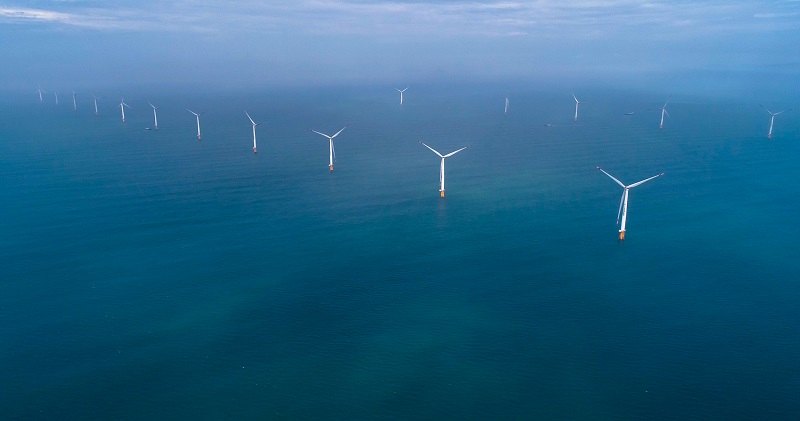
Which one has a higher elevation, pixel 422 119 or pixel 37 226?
pixel 422 119

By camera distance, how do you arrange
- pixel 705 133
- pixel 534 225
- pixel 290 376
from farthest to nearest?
A: 1. pixel 705 133
2. pixel 534 225
3. pixel 290 376

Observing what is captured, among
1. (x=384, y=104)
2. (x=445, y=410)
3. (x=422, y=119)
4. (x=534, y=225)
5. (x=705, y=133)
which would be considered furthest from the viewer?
(x=384, y=104)

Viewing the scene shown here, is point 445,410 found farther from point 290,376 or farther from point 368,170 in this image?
point 368,170

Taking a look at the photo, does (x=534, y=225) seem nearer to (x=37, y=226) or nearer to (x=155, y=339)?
(x=155, y=339)

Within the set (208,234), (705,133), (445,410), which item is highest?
(705,133)

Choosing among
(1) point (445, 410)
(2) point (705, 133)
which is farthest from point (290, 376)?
(2) point (705, 133)

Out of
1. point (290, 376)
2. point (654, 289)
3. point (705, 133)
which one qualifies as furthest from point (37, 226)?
point (705, 133)

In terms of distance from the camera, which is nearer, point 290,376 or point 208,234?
point 290,376
